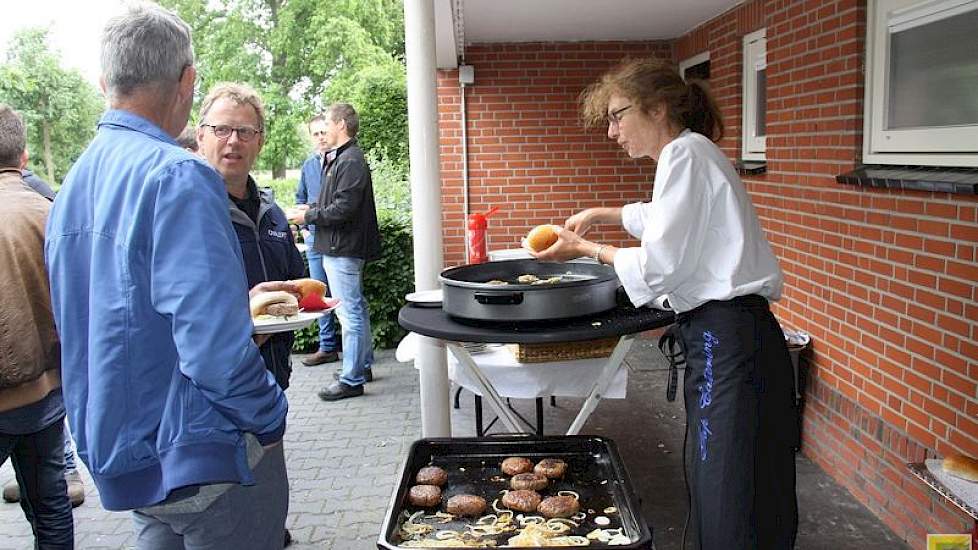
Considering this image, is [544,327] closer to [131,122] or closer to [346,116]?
[131,122]

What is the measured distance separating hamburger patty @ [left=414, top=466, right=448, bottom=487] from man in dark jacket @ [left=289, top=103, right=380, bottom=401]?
3.59 metres

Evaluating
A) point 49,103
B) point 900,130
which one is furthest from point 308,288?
point 49,103

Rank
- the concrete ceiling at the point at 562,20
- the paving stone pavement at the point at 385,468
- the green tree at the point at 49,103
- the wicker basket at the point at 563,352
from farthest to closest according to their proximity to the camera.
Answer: the green tree at the point at 49,103 → the concrete ceiling at the point at 562,20 → the wicker basket at the point at 563,352 → the paving stone pavement at the point at 385,468

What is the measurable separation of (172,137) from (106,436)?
2.33 ft

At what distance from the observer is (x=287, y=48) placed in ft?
79.3

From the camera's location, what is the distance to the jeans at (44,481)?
3041 mm

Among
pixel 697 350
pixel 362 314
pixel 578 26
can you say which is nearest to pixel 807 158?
pixel 697 350

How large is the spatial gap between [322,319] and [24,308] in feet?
14.7

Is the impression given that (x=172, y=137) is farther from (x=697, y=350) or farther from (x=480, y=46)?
(x=480, y=46)

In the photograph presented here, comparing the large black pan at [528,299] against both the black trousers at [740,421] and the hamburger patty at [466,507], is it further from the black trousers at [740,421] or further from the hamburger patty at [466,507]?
the hamburger patty at [466,507]

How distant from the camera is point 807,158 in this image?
15.4 feet

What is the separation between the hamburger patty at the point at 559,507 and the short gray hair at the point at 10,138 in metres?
2.44

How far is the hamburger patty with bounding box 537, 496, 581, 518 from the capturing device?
7.77 ft

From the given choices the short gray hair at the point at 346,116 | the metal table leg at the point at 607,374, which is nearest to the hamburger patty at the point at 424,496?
the metal table leg at the point at 607,374
